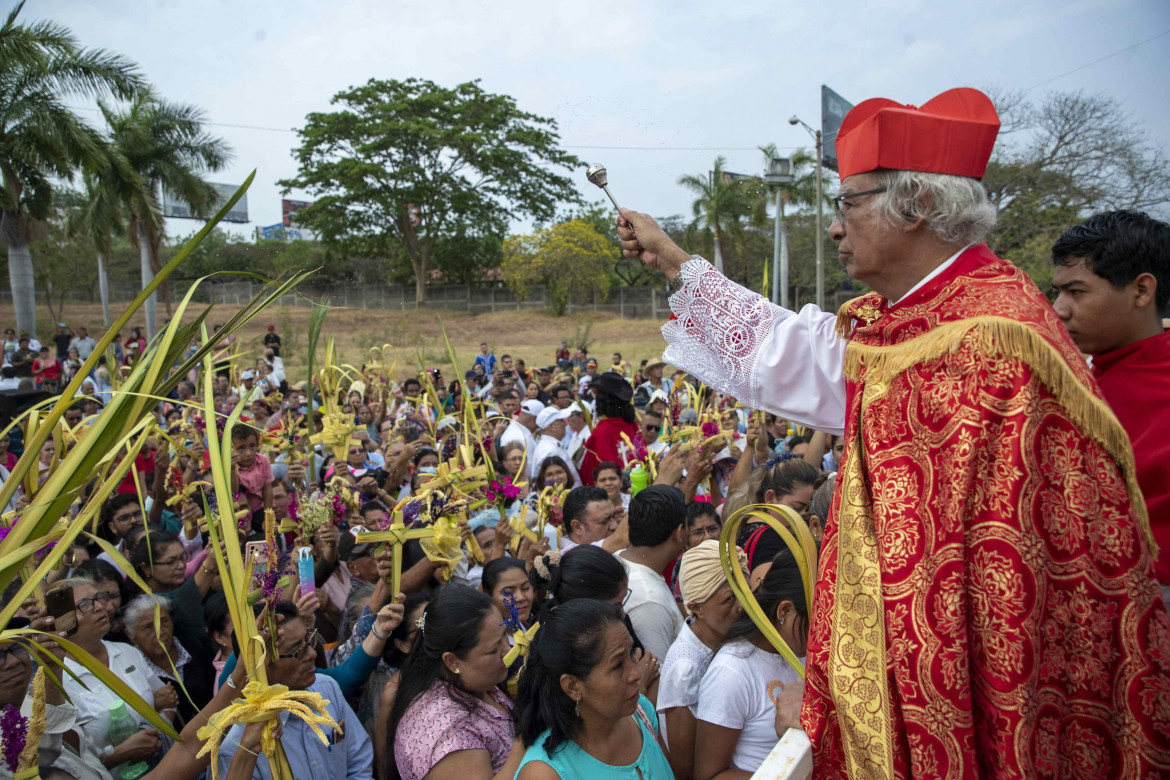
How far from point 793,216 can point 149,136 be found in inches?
1083

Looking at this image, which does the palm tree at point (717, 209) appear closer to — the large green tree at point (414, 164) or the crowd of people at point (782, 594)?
the large green tree at point (414, 164)

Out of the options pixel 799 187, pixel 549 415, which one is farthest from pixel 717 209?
pixel 549 415

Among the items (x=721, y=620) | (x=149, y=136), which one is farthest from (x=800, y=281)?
(x=721, y=620)

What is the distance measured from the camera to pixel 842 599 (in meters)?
1.61

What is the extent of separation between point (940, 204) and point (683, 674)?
1992mm

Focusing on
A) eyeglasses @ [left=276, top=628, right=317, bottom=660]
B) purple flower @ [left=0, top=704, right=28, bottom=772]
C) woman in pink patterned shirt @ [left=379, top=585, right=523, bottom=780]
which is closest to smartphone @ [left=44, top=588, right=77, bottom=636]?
purple flower @ [left=0, top=704, right=28, bottom=772]

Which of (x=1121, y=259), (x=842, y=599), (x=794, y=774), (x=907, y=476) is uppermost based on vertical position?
(x=1121, y=259)

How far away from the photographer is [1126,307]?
2094mm

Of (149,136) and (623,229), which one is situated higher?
(149,136)

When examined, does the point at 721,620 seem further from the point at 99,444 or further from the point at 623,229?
the point at 99,444

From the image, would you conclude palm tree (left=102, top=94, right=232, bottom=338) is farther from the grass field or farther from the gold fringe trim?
the gold fringe trim

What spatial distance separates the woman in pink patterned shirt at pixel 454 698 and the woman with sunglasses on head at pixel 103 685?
996 mm

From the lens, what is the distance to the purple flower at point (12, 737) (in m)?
2.45

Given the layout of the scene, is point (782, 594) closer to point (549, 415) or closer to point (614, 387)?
point (614, 387)
